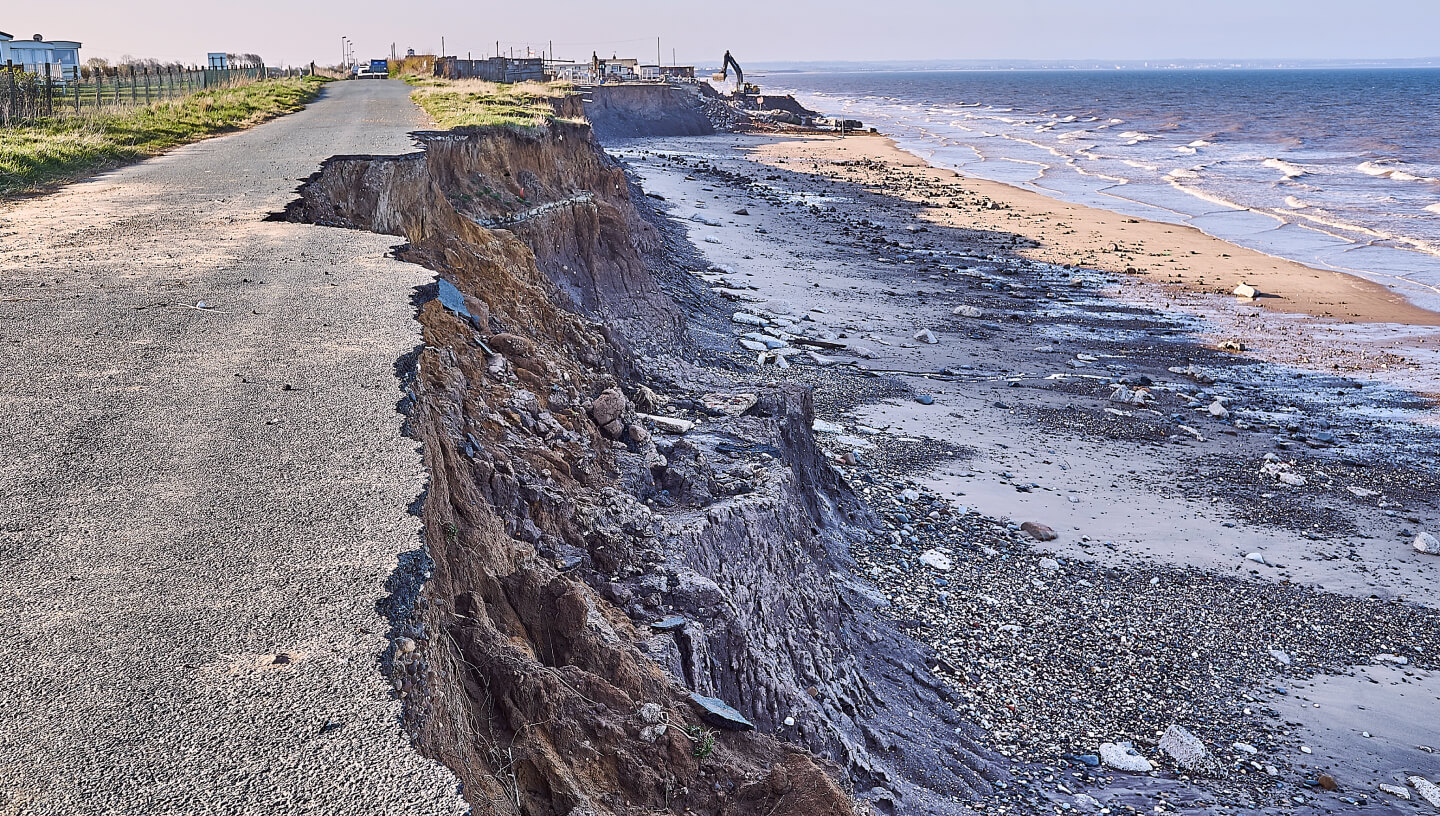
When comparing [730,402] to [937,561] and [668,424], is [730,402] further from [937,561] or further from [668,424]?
[937,561]

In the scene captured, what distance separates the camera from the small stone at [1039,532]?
11.4 m

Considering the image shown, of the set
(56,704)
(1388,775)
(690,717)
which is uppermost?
(56,704)

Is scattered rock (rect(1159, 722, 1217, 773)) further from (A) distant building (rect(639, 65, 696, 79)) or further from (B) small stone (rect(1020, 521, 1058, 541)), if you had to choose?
(A) distant building (rect(639, 65, 696, 79))

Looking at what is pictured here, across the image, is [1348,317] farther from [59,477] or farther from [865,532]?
[59,477]

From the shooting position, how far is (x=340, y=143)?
15.8 m

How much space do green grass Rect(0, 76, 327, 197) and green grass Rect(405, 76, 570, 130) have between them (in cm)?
405

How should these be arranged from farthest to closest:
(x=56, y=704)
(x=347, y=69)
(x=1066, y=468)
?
1. (x=347, y=69)
2. (x=1066, y=468)
3. (x=56, y=704)

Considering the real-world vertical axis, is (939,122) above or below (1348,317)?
above

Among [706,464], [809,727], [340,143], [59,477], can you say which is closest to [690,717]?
[809,727]

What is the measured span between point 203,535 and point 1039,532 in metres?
8.93

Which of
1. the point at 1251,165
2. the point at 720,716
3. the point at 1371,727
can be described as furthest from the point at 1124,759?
the point at 1251,165

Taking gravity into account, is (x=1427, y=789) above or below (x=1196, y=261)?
below

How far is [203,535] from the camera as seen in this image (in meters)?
4.50

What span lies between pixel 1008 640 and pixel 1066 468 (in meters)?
4.92
